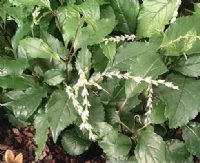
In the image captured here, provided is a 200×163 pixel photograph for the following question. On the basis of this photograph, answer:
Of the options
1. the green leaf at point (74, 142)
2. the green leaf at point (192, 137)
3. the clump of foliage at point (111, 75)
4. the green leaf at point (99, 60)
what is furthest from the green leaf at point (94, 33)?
the green leaf at point (192, 137)

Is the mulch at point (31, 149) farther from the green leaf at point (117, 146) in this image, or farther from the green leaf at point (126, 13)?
the green leaf at point (126, 13)

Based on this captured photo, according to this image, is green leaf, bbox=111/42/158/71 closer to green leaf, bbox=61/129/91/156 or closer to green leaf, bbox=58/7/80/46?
green leaf, bbox=58/7/80/46

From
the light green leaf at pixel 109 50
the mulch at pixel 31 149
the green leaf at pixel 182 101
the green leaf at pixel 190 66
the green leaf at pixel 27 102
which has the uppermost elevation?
the light green leaf at pixel 109 50

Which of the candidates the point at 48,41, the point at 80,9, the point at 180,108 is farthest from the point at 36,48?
the point at 180,108

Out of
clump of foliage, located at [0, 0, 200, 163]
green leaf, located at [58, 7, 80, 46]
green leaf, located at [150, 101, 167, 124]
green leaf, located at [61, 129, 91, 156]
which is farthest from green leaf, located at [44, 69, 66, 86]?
green leaf, located at [150, 101, 167, 124]

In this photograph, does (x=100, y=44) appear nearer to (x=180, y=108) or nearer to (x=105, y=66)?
(x=105, y=66)

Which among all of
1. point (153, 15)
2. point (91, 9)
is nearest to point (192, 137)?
point (153, 15)

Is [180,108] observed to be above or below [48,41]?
below
